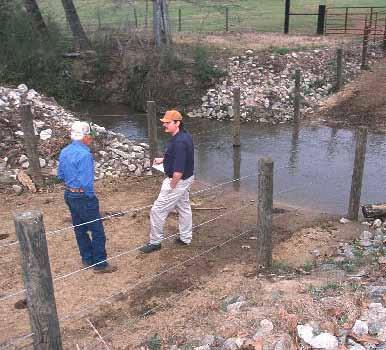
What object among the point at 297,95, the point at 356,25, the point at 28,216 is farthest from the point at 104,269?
the point at 356,25

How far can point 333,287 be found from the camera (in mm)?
5680

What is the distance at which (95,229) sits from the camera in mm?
6762

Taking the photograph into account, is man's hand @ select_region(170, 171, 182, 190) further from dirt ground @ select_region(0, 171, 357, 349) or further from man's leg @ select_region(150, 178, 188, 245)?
dirt ground @ select_region(0, 171, 357, 349)

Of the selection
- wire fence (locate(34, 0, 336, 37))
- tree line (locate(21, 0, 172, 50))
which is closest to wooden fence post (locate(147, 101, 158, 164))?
tree line (locate(21, 0, 172, 50))

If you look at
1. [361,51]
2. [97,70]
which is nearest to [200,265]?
[97,70]

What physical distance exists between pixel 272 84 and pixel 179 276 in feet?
42.2

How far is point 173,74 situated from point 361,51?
787 cm

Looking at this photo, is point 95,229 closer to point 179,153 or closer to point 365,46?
point 179,153

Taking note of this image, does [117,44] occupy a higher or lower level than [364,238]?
higher

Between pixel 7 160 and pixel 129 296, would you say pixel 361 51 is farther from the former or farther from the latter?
pixel 129 296

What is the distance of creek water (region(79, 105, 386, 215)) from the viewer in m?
11.0

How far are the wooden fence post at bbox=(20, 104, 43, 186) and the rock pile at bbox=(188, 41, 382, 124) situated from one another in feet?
28.5

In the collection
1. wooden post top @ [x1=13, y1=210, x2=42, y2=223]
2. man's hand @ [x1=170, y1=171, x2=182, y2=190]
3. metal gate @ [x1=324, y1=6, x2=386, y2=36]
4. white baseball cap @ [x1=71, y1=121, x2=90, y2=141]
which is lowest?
man's hand @ [x1=170, y1=171, x2=182, y2=190]

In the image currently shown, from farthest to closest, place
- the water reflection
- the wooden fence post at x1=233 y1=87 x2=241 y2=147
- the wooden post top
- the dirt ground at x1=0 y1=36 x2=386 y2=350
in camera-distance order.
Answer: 1. the wooden fence post at x1=233 y1=87 x2=241 y2=147
2. the water reflection
3. the dirt ground at x1=0 y1=36 x2=386 y2=350
4. the wooden post top
